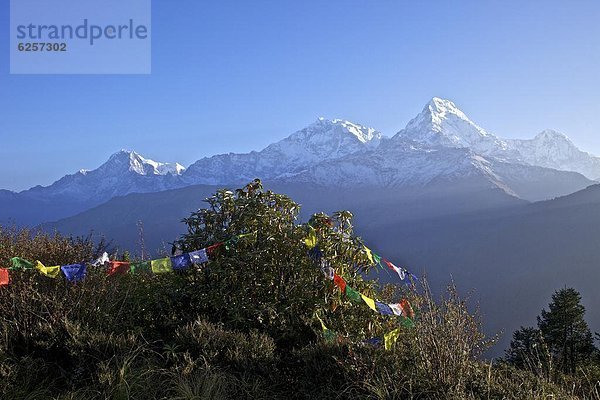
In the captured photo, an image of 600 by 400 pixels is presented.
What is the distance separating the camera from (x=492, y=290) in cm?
15712

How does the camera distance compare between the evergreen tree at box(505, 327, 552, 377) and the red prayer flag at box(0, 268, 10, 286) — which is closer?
the evergreen tree at box(505, 327, 552, 377)

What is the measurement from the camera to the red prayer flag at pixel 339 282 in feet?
21.0

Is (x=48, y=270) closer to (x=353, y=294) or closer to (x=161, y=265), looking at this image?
(x=161, y=265)

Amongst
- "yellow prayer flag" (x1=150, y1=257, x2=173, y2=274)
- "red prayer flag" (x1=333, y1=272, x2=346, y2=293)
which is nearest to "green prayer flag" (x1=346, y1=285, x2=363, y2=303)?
"red prayer flag" (x1=333, y1=272, x2=346, y2=293)

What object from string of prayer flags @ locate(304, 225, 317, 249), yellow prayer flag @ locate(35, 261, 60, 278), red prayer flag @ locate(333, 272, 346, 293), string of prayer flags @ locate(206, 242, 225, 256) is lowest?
red prayer flag @ locate(333, 272, 346, 293)

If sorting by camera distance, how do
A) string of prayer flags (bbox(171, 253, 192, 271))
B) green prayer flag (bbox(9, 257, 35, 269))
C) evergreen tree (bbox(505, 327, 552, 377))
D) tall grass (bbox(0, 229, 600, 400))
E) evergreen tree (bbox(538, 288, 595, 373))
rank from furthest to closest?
1. evergreen tree (bbox(538, 288, 595, 373))
2. string of prayer flags (bbox(171, 253, 192, 271))
3. green prayer flag (bbox(9, 257, 35, 269))
4. evergreen tree (bbox(505, 327, 552, 377))
5. tall grass (bbox(0, 229, 600, 400))

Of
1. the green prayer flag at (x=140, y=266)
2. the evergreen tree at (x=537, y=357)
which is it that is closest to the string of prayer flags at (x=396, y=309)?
the evergreen tree at (x=537, y=357)

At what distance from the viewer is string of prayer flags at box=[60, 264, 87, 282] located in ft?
20.6

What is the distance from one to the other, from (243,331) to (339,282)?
1464mm

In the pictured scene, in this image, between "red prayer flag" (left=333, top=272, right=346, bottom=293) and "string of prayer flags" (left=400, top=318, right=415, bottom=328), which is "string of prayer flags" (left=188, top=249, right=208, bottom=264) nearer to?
"red prayer flag" (left=333, top=272, right=346, bottom=293)

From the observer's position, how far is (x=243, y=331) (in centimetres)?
608

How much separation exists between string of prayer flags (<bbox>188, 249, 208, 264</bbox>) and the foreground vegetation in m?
0.16

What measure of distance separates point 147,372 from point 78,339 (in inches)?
36.4

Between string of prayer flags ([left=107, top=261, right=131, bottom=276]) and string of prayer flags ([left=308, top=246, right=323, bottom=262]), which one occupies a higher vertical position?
string of prayer flags ([left=308, top=246, right=323, bottom=262])
